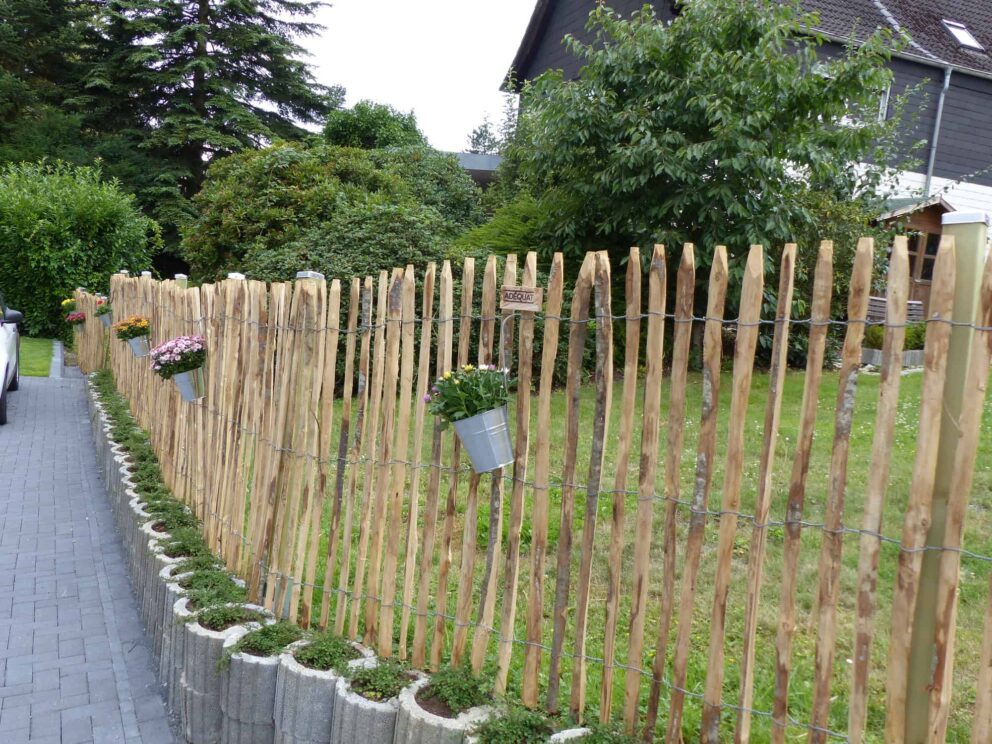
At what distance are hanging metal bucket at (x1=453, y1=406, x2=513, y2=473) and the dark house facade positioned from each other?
50.3 ft

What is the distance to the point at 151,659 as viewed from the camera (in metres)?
4.07

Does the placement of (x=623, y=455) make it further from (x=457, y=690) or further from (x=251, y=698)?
(x=251, y=698)

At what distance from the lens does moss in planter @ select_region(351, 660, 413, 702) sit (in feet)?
9.02

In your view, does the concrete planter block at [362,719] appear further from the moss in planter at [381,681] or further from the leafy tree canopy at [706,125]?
the leafy tree canopy at [706,125]

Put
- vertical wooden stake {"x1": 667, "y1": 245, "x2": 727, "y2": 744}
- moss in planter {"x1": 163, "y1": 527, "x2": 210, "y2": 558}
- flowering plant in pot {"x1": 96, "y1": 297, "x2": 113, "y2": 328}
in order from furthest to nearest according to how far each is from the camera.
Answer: flowering plant in pot {"x1": 96, "y1": 297, "x2": 113, "y2": 328} < moss in planter {"x1": 163, "y1": 527, "x2": 210, "y2": 558} < vertical wooden stake {"x1": 667, "y1": 245, "x2": 727, "y2": 744}

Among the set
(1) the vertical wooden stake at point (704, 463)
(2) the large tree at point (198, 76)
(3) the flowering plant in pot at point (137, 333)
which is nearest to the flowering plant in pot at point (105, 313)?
(3) the flowering plant in pot at point (137, 333)

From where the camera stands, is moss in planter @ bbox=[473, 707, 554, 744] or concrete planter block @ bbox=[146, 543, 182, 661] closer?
moss in planter @ bbox=[473, 707, 554, 744]

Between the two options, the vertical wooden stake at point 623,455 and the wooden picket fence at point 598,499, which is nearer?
the wooden picket fence at point 598,499

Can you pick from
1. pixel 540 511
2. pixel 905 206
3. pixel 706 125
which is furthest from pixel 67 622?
pixel 905 206

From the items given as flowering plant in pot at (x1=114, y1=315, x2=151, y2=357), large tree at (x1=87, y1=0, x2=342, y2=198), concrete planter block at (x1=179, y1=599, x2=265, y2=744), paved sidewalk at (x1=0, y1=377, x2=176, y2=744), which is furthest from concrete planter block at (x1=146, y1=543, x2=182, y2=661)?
large tree at (x1=87, y1=0, x2=342, y2=198)

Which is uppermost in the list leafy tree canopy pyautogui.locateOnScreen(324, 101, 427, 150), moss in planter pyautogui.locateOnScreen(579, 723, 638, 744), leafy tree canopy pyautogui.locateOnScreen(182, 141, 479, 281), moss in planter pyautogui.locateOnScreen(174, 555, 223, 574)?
leafy tree canopy pyautogui.locateOnScreen(324, 101, 427, 150)

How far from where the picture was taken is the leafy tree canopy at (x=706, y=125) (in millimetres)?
8727

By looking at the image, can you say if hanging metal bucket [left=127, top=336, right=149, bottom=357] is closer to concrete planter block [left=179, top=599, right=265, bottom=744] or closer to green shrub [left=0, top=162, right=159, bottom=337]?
concrete planter block [left=179, top=599, right=265, bottom=744]

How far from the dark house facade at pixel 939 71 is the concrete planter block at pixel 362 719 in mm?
15770
